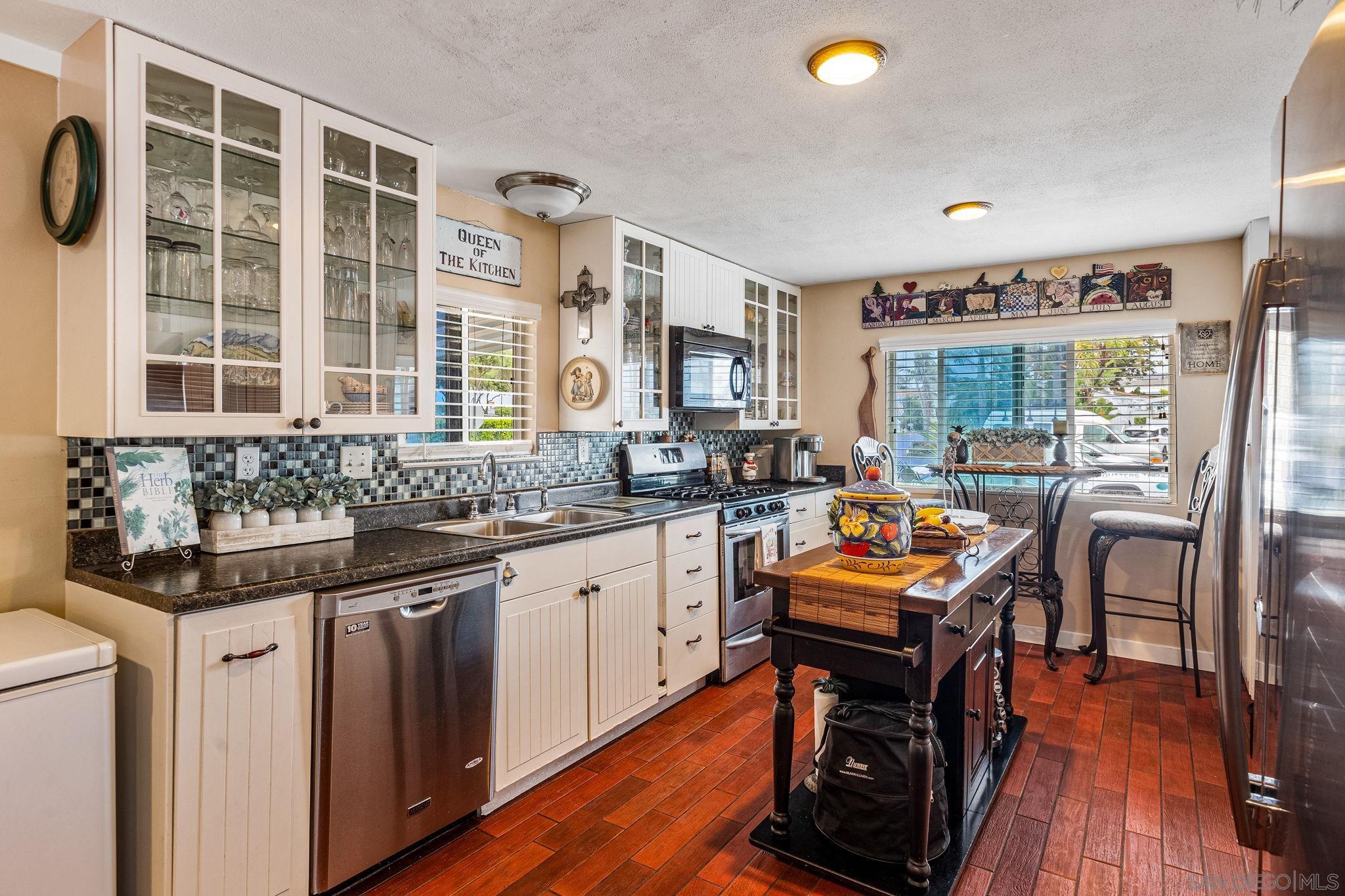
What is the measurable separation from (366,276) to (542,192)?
88 centimetres

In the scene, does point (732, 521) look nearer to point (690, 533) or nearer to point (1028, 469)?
point (690, 533)

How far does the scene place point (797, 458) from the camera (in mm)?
4891

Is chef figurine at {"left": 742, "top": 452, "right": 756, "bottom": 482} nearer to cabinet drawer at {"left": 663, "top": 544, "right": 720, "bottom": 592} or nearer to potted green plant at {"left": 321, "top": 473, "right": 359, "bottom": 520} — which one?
cabinet drawer at {"left": 663, "top": 544, "right": 720, "bottom": 592}

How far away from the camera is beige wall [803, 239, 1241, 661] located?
12.9 ft

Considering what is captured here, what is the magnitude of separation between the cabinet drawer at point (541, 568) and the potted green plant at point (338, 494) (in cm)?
59

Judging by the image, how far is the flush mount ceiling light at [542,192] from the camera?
2893 mm

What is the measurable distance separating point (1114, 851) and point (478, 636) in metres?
2.15

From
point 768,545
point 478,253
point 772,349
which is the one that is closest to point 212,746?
point 478,253

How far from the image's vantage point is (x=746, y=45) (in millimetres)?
1915

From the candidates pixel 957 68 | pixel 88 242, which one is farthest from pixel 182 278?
pixel 957 68

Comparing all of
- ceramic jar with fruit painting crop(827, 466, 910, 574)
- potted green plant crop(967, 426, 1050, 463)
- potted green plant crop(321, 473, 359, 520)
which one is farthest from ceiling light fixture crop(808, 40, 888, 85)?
potted green plant crop(967, 426, 1050, 463)

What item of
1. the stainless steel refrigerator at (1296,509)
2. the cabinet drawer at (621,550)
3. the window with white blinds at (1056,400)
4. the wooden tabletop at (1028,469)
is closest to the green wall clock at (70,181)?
the cabinet drawer at (621,550)

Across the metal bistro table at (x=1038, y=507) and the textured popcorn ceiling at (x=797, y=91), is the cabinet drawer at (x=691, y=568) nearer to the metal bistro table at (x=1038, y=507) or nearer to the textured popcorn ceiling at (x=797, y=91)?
the metal bistro table at (x=1038, y=507)

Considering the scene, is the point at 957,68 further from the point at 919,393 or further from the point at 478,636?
the point at 919,393
